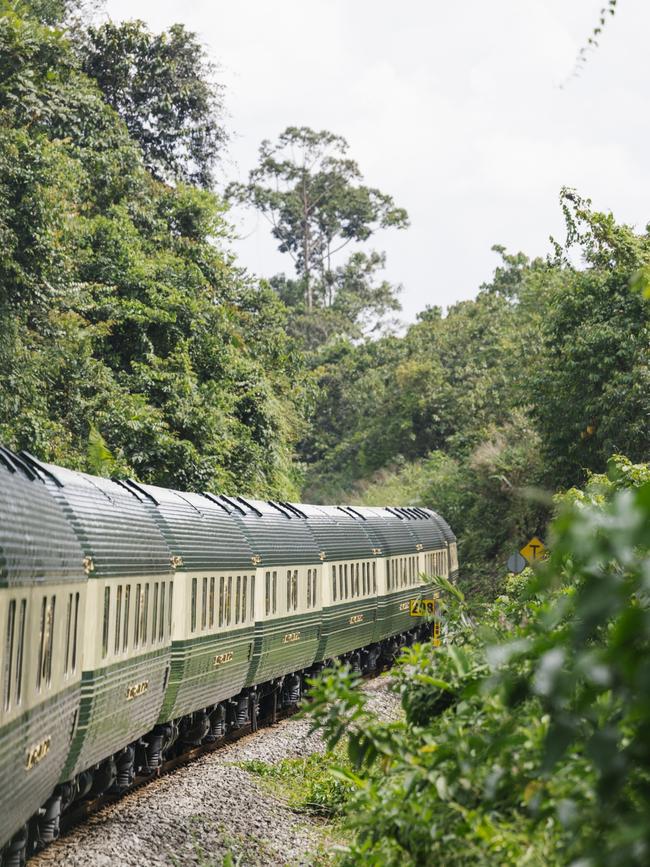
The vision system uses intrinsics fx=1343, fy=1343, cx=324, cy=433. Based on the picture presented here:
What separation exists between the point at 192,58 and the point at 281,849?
4111 centimetres

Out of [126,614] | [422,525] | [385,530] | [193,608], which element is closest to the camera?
[126,614]

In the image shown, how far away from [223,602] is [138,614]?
13.3 ft

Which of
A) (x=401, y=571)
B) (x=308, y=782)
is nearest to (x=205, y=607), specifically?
(x=308, y=782)

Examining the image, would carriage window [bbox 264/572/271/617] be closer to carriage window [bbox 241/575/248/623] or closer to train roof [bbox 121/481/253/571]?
train roof [bbox 121/481/253/571]

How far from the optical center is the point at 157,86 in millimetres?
47719

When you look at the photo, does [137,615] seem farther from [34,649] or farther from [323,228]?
[323,228]

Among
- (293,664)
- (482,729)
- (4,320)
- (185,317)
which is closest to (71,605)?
(482,729)

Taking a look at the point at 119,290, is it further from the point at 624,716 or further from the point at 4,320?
the point at 624,716

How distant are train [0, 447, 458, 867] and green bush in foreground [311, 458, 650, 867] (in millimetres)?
622

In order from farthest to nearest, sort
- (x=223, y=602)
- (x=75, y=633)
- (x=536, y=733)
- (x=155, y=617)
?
1. (x=223, y=602)
2. (x=155, y=617)
3. (x=75, y=633)
4. (x=536, y=733)

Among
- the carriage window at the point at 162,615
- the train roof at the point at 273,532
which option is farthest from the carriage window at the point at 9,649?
the train roof at the point at 273,532

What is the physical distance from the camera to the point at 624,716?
382cm

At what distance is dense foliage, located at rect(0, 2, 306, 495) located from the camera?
28.3m

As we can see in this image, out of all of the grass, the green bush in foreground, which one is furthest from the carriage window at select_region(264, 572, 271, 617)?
the green bush in foreground
